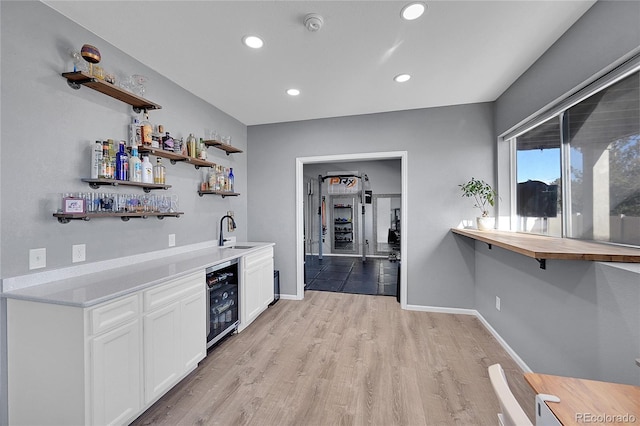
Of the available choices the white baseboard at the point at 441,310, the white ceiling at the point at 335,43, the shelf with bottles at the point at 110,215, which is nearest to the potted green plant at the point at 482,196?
the white ceiling at the point at 335,43

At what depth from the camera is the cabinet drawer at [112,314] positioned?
1346 mm

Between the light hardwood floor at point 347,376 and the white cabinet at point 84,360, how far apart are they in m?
0.39

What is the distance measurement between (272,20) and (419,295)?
3.48 m

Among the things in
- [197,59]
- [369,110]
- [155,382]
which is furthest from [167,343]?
[369,110]

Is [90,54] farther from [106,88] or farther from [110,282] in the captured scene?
[110,282]

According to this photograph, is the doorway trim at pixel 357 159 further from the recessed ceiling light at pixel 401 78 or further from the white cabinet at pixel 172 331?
the white cabinet at pixel 172 331

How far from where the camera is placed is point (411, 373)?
2.16m

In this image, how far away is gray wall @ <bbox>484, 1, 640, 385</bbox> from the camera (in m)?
1.34

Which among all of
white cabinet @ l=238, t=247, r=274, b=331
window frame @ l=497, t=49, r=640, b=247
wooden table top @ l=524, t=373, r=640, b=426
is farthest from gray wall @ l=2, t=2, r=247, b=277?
window frame @ l=497, t=49, r=640, b=247

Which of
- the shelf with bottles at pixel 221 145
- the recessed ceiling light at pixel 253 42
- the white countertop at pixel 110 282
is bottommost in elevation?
the white countertop at pixel 110 282

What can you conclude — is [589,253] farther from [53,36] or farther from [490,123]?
[53,36]

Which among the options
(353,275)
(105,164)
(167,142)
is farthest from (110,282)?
(353,275)

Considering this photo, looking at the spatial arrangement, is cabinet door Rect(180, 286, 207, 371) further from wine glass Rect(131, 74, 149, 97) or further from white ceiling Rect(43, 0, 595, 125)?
white ceiling Rect(43, 0, 595, 125)

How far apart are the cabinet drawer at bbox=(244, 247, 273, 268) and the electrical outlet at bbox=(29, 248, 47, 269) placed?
1.58 meters
